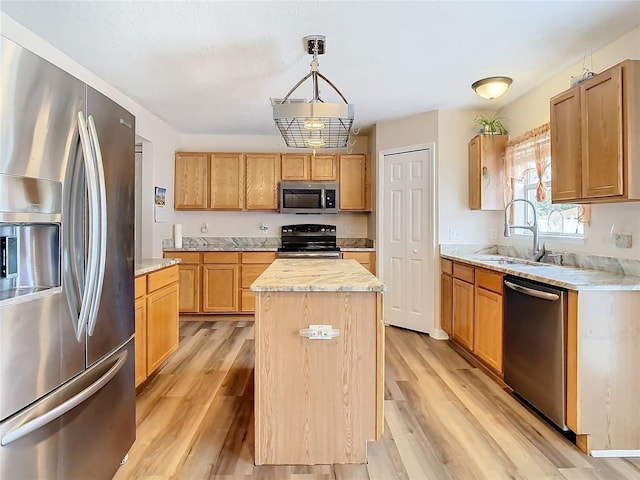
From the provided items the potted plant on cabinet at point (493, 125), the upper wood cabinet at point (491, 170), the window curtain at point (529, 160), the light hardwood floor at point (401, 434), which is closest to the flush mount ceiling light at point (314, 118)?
the light hardwood floor at point (401, 434)

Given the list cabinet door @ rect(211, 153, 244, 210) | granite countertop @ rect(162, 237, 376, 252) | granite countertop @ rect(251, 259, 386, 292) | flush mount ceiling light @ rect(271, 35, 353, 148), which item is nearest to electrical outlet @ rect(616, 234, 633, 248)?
granite countertop @ rect(251, 259, 386, 292)

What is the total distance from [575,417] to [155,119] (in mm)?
4643

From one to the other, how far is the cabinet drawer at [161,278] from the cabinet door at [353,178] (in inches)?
101

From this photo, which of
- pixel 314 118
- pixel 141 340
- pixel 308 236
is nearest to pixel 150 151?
pixel 308 236

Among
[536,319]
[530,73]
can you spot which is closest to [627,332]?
[536,319]

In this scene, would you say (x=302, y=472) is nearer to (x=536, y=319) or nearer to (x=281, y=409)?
(x=281, y=409)

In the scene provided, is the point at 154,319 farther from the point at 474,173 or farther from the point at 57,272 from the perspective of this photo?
the point at 474,173

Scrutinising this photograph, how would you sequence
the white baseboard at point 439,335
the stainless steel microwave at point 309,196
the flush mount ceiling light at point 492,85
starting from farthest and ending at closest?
1. the stainless steel microwave at point 309,196
2. the white baseboard at point 439,335
3. the flush mount ceiling light at point 492,85

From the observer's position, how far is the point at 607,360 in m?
2.04

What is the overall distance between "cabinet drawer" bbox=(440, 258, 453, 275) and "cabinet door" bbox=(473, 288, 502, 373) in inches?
23.5

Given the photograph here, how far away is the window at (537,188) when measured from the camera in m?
3.05

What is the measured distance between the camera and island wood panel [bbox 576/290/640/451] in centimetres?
203

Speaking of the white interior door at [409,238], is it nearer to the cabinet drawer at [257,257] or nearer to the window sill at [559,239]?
the window sill at [559,239]

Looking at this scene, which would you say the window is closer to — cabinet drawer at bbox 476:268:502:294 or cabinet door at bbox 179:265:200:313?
cabinet drawer at bbox 476:268:502:294
